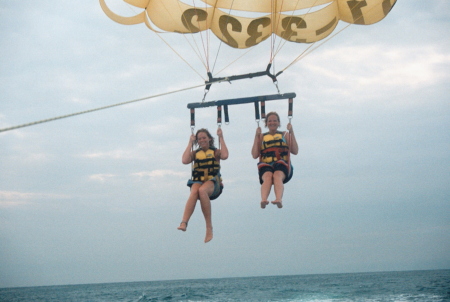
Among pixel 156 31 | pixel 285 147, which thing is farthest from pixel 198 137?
pixel 156 31

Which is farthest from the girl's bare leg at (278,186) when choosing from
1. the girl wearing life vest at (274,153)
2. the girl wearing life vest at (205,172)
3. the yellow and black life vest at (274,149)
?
the girl wearing life vest at (205,172)

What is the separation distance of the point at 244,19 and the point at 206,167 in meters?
3.58

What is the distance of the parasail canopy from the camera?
9.01 metres

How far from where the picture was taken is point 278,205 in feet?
21.2

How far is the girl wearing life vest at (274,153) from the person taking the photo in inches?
278

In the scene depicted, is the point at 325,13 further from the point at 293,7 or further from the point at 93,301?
the point at 93,301

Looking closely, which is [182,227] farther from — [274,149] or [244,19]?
[244,19]

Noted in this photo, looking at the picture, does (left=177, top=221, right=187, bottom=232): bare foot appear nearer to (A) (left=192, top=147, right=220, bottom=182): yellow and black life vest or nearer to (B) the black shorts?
(A) (left=192, top=147, right=220, bottom=182): yellow and black life vest

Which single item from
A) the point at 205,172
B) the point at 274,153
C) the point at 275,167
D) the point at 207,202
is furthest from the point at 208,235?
A: the point at 274,153

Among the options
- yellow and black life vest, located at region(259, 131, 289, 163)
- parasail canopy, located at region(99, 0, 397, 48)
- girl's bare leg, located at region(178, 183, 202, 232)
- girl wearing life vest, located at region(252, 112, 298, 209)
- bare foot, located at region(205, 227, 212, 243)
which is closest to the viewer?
girl's bare leg, located at region(178, 183, 202, 232)

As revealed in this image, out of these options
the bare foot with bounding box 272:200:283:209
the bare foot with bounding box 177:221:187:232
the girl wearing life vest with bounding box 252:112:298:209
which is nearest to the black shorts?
the girl wearing life vest with bounding box 252:112:298:209

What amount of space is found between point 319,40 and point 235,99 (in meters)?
2.72

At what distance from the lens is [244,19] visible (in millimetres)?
9242

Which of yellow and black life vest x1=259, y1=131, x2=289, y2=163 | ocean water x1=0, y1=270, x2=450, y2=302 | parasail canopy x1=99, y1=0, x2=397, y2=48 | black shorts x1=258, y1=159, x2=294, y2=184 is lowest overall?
ocean water x1=0, y1=270, x2=450, y2=302
